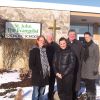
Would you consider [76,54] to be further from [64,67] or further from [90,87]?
[90,87]

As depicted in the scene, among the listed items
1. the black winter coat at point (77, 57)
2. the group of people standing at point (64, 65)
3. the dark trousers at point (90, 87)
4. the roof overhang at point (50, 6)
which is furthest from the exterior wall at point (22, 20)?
the black winter coat at point (77, 57)

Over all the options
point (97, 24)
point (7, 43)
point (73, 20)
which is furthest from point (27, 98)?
point (97, 24)

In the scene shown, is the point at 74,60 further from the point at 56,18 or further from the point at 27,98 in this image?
the point at 56,18

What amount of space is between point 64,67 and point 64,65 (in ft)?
0.14

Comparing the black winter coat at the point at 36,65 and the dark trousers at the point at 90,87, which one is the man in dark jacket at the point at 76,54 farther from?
the black winter coat at the point at 36,65

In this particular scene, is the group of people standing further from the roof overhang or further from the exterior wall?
the roof overhang

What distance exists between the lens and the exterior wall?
15664 mm

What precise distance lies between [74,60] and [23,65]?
8.85m

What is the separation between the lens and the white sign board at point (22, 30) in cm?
1574

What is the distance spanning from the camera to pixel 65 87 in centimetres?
733

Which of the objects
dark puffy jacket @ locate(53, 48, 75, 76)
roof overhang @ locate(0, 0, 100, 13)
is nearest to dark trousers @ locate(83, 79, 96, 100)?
dark puffy jacket @ locate(53, 48, 75, 76)

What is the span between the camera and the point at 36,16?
16.0 meters

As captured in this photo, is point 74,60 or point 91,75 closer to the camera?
point 74,60

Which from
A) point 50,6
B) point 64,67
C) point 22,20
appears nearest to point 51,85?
point 64,67
